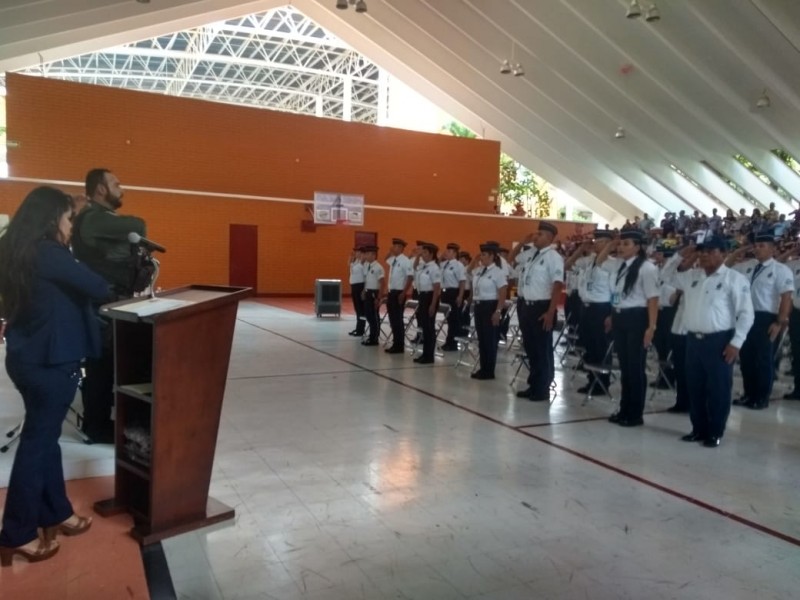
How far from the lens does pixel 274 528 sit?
3035mm

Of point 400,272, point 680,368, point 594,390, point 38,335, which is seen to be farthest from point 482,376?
point 38,335

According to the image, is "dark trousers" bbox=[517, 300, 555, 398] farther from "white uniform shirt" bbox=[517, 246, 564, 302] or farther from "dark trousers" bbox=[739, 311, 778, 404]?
"dark trousers" bbox=[739, 311, 778, 404]

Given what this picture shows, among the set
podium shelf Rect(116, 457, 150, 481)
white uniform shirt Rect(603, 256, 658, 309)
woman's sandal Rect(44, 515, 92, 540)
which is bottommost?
woman's sandal Rect(44, 515, 92, 540)

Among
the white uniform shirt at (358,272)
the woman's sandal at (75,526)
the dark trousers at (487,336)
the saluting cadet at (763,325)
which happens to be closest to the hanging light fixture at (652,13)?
the saluting cadet at (763,325)

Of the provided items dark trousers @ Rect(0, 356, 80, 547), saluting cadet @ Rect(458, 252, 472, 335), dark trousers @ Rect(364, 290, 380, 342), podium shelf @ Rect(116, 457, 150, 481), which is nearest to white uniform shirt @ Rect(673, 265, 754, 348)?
podium shelf @ Rect(116, 457, 150, 481)

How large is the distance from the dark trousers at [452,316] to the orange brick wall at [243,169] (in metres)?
9.75

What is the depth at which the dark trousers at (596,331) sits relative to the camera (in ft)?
22.1

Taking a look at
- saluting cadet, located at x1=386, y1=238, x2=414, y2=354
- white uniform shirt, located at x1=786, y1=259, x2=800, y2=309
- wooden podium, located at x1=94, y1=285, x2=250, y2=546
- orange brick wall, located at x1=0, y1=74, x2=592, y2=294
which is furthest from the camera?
orange brick wall, located at x1=0, y1=74, x2=592, y2=294

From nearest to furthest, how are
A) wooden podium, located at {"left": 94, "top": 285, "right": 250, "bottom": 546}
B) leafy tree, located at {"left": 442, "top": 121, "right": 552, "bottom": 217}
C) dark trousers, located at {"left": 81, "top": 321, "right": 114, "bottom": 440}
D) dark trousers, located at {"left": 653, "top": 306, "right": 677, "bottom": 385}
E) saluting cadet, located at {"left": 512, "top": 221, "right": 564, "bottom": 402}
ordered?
wooden podium, located at {"left": 94, "top": 285, "right": 250, "bottom": 546}, dark trousers, located at {"left": 81, "top": 321, "right": 114, "bottom": 440}, saluting cadet, located at {"left": 512, "top": 221, "right": 564, "bottom": 402}, dark trousers, located at {"left": 653, "top": 306, "right": 677, "bottom": 385}, leafy tree, located at {"left": 442, "top": 121, "right": 552, "bottom": 217}

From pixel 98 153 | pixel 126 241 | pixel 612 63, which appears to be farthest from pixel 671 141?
pixel 126 241

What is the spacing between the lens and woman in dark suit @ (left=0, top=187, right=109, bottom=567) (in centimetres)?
234

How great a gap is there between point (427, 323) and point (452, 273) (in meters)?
1.65

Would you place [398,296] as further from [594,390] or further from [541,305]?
[594,390]

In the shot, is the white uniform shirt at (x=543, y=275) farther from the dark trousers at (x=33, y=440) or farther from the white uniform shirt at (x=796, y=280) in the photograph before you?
the dark trousers at (x=33, y=440)
